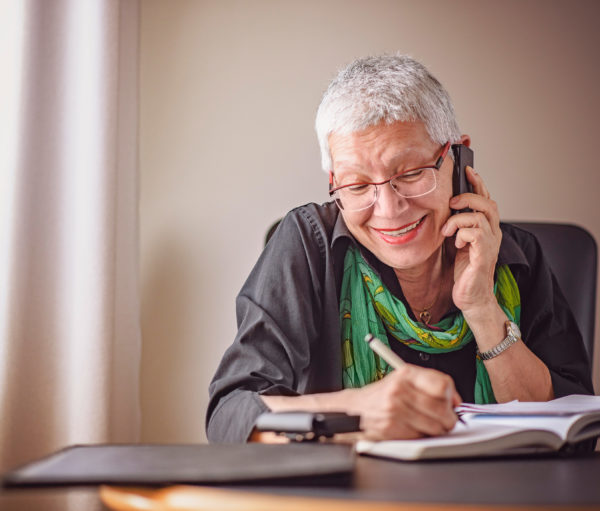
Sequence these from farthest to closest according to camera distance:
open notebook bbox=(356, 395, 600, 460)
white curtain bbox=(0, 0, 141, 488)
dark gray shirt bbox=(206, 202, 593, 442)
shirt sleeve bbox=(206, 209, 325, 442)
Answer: white curtain bbox=(0, 0, 141, 488) → dark gray shirt bbox=(206, 202, 593, 442) → shirt sleeve bbox=(206, 209, 325, 442) → open notebook bbox=(356, 395, 600, 460)

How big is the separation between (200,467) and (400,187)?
0.79 meters

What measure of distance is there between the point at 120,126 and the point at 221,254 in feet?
1.57

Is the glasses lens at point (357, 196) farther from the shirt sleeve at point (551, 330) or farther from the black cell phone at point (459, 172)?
the shirt sleeve at point (551, 330)

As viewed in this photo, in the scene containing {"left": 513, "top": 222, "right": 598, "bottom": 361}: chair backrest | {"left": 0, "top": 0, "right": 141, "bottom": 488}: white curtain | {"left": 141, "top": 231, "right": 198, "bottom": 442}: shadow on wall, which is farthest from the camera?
{"left": 141, "top": 231, "right": 198, "bottom": 442}: shadow on wall

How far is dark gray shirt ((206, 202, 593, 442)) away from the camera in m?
1.07

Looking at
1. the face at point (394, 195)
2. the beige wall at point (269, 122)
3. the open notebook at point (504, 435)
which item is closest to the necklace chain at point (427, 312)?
the face at point (394, 195)

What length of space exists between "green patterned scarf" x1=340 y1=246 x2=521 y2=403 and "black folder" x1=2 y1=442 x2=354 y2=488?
1.95 ft

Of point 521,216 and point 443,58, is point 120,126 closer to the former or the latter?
point 443,58

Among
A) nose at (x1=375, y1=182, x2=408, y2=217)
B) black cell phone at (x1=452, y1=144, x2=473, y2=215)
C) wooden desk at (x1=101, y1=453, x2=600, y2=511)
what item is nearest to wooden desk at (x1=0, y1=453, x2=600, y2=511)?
wooden desk at (x1=101, y1=453, x2=600, y2=511)

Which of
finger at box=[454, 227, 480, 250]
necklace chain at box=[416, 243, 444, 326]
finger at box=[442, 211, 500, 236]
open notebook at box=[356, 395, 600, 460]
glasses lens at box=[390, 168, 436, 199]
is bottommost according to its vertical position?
open notebook at box=[356, 395, 600, 460]

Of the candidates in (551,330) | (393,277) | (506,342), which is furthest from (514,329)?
(393,277)

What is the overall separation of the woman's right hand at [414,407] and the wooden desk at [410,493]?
11cm

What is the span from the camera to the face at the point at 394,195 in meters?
1.20

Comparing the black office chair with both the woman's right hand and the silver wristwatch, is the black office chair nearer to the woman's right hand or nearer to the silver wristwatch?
the silver wristwatch
